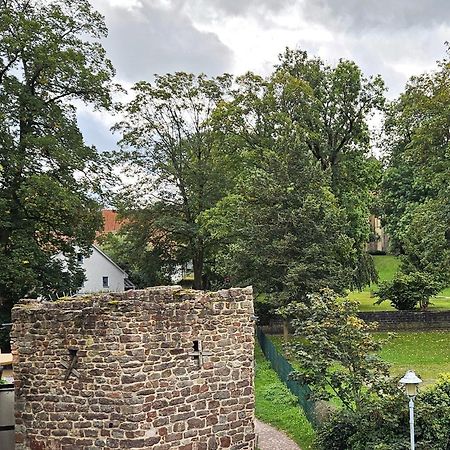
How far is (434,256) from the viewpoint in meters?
29.9

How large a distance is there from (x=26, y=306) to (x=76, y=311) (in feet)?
3.74

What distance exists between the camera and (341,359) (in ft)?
43.4

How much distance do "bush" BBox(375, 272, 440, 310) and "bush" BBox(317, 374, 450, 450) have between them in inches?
833

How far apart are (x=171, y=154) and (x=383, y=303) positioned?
53.3 ft

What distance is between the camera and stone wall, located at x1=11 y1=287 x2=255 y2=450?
8.77 metres

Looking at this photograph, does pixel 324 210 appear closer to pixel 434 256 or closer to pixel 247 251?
pixel 247 251

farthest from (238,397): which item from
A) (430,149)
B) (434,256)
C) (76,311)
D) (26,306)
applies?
(434,256)

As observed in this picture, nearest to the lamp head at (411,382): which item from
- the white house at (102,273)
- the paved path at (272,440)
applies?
the paved path at (272,440)

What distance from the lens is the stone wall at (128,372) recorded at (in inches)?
345

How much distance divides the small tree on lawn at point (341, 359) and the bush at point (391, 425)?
1.53 ft

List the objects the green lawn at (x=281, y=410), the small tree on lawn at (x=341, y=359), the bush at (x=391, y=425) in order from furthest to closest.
A: 1. the green lawn at (x=281, y=410)
2. the small tree on lawn at (x=341, y=359)
3. the bush at (x=391, y=425)

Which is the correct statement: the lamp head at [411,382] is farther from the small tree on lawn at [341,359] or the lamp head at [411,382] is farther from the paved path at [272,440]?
the paved path at [272,440]

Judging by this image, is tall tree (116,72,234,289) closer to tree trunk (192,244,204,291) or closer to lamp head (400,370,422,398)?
tree trunk (192,244,204,291)

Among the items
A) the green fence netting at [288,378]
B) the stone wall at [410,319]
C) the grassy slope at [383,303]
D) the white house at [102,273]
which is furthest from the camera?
the white house at [102,273]
